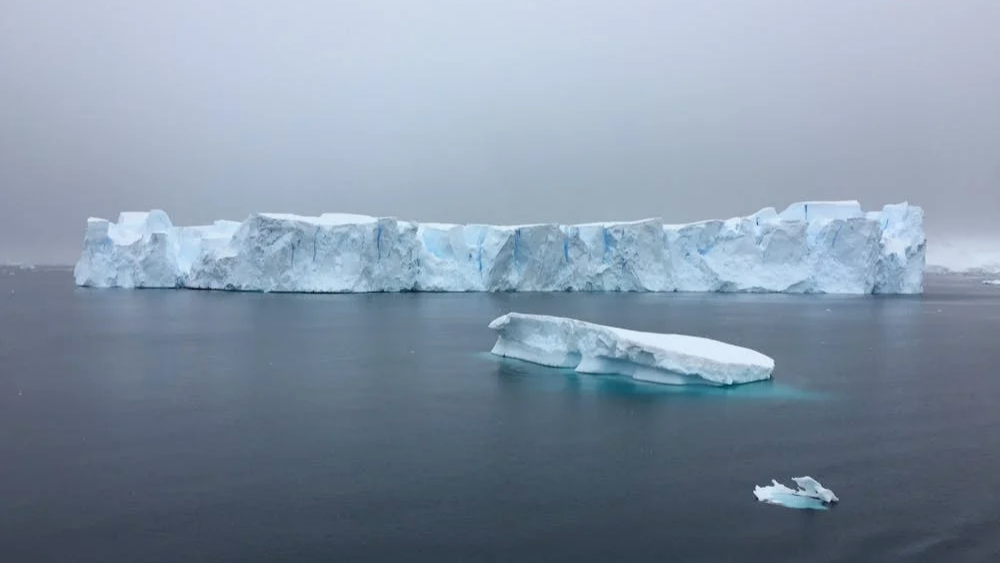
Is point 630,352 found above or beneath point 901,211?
beneath

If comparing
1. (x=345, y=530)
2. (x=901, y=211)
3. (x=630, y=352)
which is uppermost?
(x=901, y=211)

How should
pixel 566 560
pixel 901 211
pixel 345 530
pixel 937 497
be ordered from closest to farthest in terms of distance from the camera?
pixel 566 560 < pixel 345 530 < pixel 937 497 < pixel 901 211

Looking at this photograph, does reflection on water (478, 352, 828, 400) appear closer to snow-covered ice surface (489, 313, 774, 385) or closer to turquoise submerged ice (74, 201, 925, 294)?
→ snow-covered ice surface (489, 313, 774, 385)

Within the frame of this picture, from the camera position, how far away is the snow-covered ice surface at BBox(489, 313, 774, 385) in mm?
8133

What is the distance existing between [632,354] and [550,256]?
1563 cm

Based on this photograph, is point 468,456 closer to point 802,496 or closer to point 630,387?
point 802,496

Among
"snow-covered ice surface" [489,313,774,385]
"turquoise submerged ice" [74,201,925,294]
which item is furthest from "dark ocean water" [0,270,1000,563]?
"turquoise submerged ice" [74,201,925,294]

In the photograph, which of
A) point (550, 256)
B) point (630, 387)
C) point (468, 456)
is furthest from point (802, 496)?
point (550, 256)

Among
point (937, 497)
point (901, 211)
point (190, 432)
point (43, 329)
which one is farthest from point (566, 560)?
point (901, 211)

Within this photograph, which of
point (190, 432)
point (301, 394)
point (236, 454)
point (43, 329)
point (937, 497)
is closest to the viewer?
point (937, 497)

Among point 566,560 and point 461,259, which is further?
point 461,259

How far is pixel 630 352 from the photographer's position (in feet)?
27.3

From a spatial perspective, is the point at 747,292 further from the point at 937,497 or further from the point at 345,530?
the point at 345,530

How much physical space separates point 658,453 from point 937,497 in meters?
1.91
